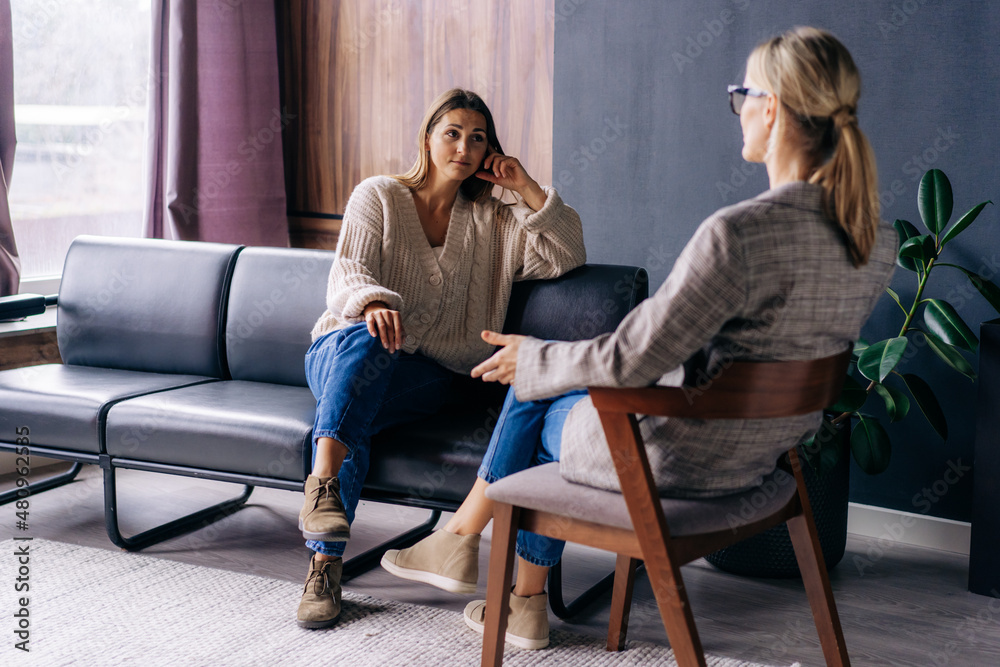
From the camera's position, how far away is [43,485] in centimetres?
309

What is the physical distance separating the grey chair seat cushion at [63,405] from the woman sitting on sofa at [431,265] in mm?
609

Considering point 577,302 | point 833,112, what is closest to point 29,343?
point 577,302

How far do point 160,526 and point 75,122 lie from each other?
165 cm

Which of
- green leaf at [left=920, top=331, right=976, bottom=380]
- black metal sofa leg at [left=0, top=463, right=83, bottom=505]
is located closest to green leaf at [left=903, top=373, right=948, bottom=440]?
green leaf at [left=920, top=331, right=976, bottom=380]

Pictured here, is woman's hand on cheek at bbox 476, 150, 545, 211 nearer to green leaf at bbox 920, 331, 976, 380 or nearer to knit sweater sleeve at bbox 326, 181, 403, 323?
knit sweater sleeve at bbox 326, 181, 403, 323

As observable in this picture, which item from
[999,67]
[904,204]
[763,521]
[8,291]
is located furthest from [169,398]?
[999,67]

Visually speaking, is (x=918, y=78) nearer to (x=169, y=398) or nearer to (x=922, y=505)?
(x=922, y=505)

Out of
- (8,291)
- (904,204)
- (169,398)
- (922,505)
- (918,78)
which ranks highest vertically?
(918,78)

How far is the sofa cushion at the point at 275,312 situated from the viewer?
9.01ft

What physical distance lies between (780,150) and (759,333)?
29 cm

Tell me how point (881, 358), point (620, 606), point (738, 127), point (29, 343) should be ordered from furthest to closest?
point (29, 343) < point (738, 127) < point (881, 358) < point (620, 606)

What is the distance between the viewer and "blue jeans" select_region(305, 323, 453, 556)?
7.13 ft

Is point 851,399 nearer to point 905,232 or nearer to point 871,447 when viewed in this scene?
point 871,447

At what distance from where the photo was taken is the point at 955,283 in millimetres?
2598
